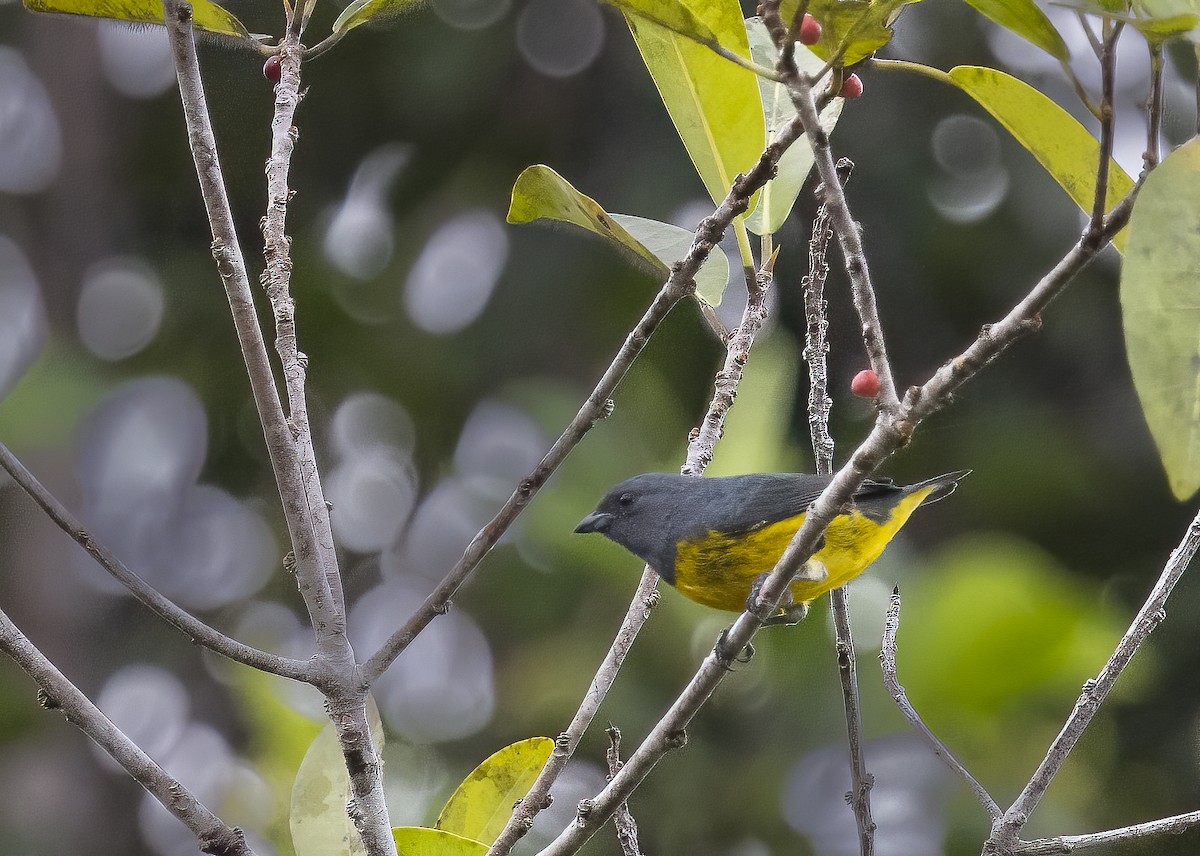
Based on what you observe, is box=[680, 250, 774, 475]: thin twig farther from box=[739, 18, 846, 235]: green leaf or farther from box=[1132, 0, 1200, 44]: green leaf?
box=[1132, 0, 1200, 44]: green leaf

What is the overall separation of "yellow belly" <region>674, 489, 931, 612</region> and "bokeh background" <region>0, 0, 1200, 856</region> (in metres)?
0.50

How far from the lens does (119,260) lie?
480 centimetres

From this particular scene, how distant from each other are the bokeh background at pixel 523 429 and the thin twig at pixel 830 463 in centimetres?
100

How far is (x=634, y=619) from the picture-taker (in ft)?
6.23

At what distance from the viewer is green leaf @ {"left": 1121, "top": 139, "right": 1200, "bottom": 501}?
3.13 ft

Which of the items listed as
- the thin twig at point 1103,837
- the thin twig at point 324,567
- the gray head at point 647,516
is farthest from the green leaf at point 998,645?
the thin twig at point 324,567

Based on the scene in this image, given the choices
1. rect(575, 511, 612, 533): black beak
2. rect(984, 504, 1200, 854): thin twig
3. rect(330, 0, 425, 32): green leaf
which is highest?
rect(330, 0, 425, 32): green leaf

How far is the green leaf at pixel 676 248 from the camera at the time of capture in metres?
1.91

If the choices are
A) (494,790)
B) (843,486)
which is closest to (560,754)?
(494,790)

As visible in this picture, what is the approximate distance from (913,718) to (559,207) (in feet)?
3.48

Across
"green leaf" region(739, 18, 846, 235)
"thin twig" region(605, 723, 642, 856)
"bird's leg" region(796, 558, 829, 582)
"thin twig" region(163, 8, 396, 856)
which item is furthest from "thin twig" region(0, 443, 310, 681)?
"green leaf" region(739, 18, 846, 235)

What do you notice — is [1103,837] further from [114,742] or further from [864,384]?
[114,742]

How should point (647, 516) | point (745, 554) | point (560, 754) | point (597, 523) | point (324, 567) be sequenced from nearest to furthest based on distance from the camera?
point (324, 567)
point (560, 754)
point (745, 554)
point (647, 516)
point (597, 523)

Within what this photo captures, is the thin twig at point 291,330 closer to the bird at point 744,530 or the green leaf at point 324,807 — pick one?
the green leaf at point 324,807
